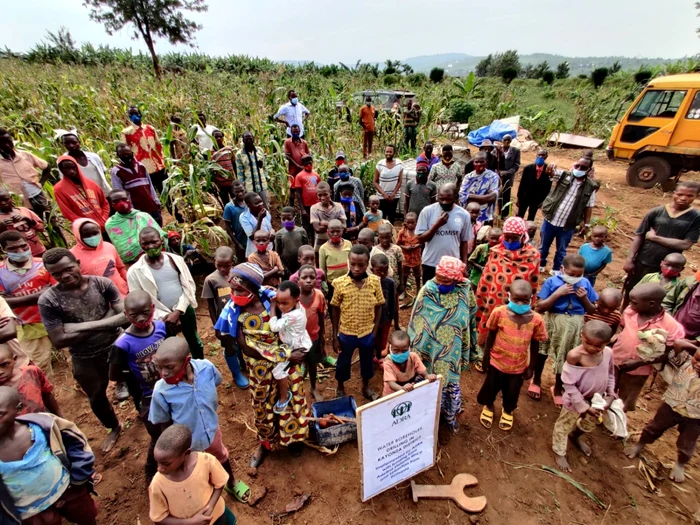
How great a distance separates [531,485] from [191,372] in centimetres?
283

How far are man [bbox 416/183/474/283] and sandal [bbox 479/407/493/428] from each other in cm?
167

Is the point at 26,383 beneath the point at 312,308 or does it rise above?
above

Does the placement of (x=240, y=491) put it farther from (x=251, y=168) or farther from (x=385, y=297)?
(x=251, y=168)

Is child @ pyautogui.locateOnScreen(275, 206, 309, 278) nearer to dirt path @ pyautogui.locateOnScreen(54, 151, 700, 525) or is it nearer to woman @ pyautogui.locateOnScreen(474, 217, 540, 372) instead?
dirt path @ pyautogui.locateOnScreen(54, 151, 700, 525)

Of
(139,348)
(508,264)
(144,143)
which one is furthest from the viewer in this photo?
(144,143)

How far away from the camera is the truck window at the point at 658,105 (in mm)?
8703

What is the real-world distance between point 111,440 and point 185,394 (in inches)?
67.0

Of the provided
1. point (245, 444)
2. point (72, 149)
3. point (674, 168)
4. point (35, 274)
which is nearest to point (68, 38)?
point (72, 149)

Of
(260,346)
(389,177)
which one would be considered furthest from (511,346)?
(389,177)

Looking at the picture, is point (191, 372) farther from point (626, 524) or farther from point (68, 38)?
point (68, 38)

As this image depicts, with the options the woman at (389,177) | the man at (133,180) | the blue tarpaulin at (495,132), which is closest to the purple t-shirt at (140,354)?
the man at (133,180)

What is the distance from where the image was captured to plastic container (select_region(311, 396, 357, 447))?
10.2 feet

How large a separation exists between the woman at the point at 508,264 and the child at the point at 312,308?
1.59 metres

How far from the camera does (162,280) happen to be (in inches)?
129
